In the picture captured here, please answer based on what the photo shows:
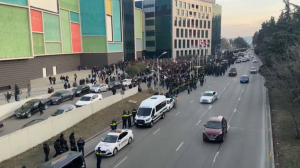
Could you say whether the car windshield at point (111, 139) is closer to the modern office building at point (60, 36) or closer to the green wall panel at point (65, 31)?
the modern office building at point (60, 36)

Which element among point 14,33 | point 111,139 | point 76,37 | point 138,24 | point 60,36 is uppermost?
point 138,24

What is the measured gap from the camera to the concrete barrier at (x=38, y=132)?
15539 mm

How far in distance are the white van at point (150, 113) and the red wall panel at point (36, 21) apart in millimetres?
26582

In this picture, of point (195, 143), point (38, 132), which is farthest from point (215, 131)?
point (38, 132)

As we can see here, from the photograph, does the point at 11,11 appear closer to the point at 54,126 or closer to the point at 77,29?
the point at 54,126

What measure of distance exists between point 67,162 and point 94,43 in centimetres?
4872

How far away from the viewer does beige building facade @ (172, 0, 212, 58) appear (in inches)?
3775

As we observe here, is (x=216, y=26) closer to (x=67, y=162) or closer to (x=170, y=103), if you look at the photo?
(x=170, y=103)

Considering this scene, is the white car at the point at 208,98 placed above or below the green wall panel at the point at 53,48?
below

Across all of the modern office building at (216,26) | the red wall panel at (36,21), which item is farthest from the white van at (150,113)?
the modern office building at (216,26)

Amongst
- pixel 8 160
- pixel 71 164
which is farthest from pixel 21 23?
pixel 71 164

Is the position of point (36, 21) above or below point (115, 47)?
above

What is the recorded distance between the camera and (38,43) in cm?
4200

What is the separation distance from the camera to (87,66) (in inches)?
2347
